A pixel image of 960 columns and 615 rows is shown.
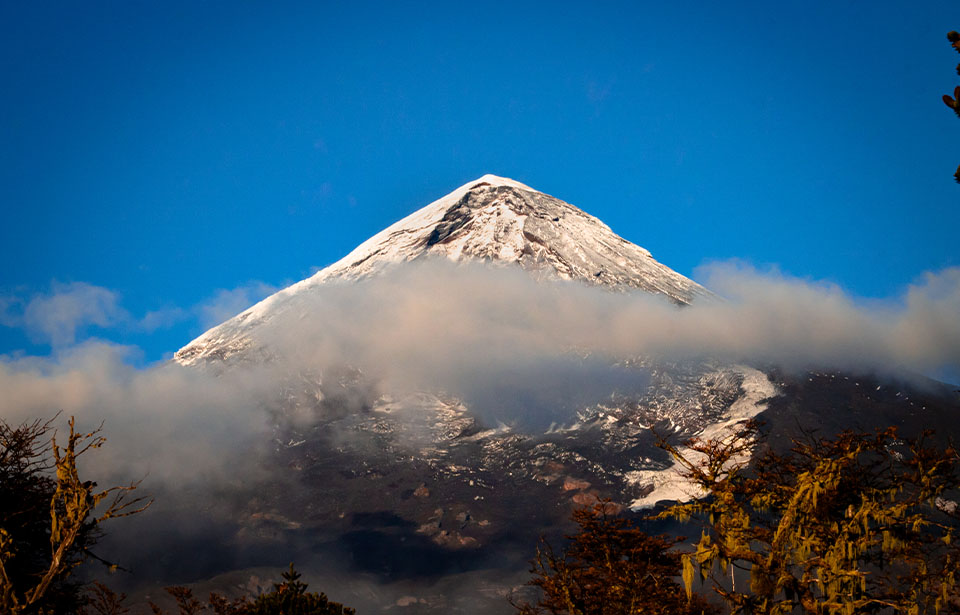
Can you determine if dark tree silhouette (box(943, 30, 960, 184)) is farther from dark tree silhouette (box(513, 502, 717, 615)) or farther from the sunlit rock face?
the sunlit rock face

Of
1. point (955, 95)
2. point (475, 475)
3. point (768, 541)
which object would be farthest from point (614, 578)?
point (475, 475)

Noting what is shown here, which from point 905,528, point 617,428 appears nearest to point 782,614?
point 905,528

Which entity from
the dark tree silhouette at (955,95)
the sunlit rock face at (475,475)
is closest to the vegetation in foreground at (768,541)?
the dark tree silhouette at (955,95)

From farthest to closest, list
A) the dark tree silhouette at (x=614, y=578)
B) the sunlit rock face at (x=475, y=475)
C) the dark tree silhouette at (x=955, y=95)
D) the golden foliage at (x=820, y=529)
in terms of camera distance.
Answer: the sunlit rock face at (x=475, y=475)
the dark tree silhouette at (x=614, y=578)
the golden foliage at (x=820, y=529)
the dark tree silhouette at (x=955, y=95)

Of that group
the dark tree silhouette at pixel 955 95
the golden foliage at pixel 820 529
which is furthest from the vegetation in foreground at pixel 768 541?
the dark tree silhouette at pixel 955 95

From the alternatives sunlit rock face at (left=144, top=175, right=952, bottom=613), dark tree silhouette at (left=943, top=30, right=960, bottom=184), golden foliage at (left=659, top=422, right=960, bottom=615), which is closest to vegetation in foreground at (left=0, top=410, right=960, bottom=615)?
golden foliage at (left=659, top=422, right=960, bottom=615)

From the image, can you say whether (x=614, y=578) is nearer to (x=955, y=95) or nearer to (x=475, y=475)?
(x=955, y=95)

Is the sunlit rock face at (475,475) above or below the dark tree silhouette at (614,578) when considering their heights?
above

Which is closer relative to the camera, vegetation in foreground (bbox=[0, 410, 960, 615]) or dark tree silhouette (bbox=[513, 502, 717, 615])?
vegetation in foreground (bbox=[0, 410, 960, 615])

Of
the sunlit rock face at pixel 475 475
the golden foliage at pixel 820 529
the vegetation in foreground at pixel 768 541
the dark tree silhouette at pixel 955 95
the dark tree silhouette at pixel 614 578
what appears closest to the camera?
the dark tree silhouette at pixel 955 95

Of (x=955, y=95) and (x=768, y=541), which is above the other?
(x=955, y=95)

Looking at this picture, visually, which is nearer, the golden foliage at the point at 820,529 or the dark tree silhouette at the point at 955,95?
the dark tree silhouette at the point at 955,95

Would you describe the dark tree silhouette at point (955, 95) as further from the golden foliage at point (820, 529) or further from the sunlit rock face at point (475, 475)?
the sunlit rock face at point (475, 475)

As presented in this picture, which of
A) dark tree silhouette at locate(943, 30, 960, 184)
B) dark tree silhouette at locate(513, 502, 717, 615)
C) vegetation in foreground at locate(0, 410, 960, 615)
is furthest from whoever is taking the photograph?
dark tree silhouette at locate(513, 502, 717, 615)
